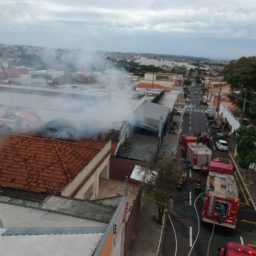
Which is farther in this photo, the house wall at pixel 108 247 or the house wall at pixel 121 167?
the house wall at pixel 121 167

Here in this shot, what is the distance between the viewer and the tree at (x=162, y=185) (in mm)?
17453

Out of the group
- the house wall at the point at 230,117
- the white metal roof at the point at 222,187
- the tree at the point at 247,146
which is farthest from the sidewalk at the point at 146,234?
the house wall at the point at 230,117

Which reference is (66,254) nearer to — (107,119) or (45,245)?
(45,245)

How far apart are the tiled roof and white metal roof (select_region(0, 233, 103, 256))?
4.61m

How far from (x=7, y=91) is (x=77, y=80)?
1805 cm

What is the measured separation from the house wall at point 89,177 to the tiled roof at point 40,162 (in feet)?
0.77

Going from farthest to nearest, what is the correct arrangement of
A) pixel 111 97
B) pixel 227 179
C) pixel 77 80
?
pixel 77 80, pixel 111 97, pixel 227 179

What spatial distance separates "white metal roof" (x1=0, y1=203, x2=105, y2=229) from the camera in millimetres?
11766

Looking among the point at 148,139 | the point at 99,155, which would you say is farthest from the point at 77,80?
Result: the point at 99,155

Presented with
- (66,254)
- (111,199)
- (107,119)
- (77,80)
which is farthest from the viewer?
(77,80)

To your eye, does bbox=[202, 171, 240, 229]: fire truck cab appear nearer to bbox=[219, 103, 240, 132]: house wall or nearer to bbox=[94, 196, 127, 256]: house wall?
bbox=[94, 196, 127, 256]: house wall

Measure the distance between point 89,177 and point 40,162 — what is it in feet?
8.52

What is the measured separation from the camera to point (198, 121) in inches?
1987

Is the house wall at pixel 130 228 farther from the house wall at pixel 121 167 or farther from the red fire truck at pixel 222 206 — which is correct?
the house wall at pixel 121 167
